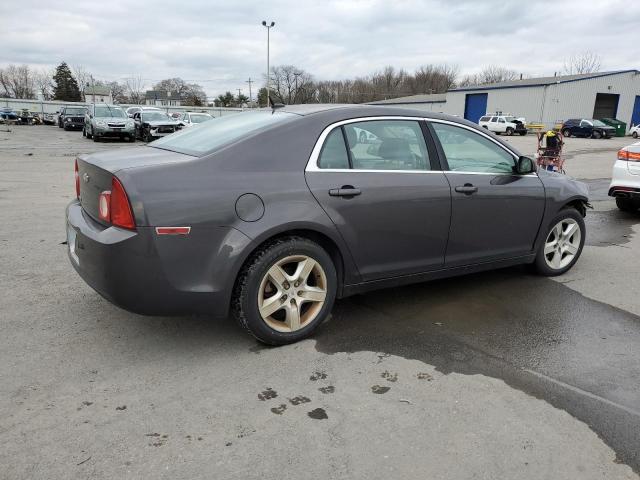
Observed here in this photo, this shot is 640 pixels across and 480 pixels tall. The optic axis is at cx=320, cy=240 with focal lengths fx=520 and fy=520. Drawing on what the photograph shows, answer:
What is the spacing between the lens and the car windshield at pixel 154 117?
24.8 m

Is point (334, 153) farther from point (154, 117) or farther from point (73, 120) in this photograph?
point (73, 120)

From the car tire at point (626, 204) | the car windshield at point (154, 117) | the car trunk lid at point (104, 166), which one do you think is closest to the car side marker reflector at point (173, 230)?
the car trunk lid at point (104, 166)

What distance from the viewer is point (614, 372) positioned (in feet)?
10.8

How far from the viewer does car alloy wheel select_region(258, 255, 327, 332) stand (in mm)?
3416

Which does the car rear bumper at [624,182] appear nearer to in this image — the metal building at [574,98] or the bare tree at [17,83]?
the metal building at [574,98]

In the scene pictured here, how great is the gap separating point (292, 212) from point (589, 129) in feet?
144

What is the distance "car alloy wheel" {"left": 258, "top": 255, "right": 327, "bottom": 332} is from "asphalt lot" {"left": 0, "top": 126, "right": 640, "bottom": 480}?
20cm

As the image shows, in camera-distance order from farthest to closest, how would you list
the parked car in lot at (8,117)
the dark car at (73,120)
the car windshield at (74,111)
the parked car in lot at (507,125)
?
1. the parked car in lot at (8,117)
2. the parked car in lot at (507,125)
3. the car windshield at (74,111)
4. the dark car at (73,120)

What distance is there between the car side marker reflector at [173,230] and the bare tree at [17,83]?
110 meters

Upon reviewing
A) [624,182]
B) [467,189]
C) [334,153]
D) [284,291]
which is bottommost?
[284,291]

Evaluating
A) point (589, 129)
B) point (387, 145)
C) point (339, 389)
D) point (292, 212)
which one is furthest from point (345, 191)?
point (589, 129)

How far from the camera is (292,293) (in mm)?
3502

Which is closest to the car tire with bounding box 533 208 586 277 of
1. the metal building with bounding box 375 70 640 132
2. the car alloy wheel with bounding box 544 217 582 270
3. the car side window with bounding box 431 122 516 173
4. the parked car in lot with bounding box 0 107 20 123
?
the car alloy wheel with bounding box 544 217 582 270

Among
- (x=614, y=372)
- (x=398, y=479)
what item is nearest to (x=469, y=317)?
(x=614, y=372)
